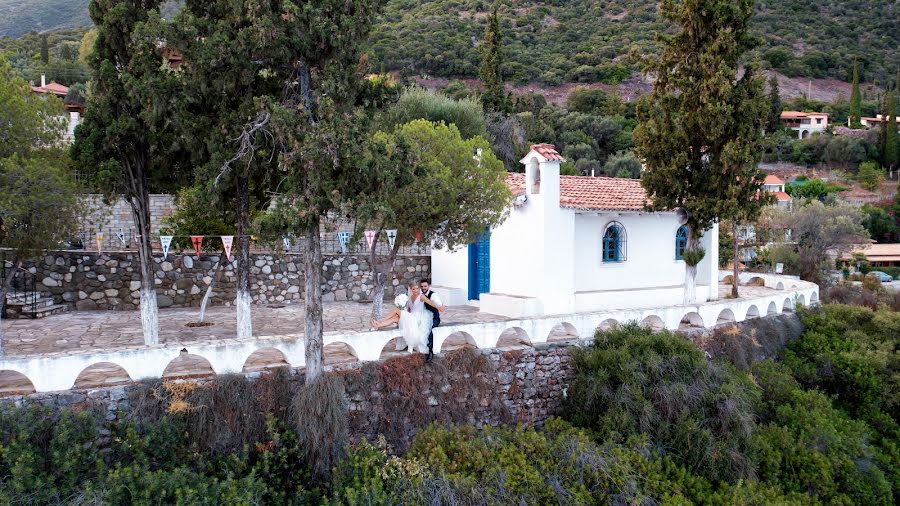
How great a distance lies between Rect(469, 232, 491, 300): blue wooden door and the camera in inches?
649

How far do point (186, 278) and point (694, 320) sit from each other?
1249 cm

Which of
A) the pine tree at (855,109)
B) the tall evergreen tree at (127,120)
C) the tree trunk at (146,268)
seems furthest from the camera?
the pine tree at (855,109)

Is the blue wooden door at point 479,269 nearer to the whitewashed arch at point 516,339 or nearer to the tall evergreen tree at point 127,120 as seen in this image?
the whitewashed arch at point 516,339

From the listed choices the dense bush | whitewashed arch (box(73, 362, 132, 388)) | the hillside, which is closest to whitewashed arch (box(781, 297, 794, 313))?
the dense bush

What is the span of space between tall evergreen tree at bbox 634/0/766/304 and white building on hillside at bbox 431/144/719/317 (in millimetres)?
1322

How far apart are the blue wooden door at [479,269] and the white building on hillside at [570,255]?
0.03 metres

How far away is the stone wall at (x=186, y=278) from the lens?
14.6 meters

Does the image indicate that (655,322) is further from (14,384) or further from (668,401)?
(14,384)

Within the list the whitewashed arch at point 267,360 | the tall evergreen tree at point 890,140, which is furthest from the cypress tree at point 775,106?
the whitewashed arch at point 267,360

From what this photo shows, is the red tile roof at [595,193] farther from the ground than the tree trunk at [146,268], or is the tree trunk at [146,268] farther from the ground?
the red tile roof at [595,193]

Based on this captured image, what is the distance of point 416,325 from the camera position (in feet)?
34.0

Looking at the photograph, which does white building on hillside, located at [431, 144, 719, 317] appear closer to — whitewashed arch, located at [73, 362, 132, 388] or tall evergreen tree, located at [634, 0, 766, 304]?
tall evergreen tree, located at [634, 0, 766, 304]

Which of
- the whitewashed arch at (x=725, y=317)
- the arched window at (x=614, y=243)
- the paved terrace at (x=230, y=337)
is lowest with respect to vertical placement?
the whitewashed arch at (x=725, y=317)

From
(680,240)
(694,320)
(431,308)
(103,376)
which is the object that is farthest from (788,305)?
(103,376)
